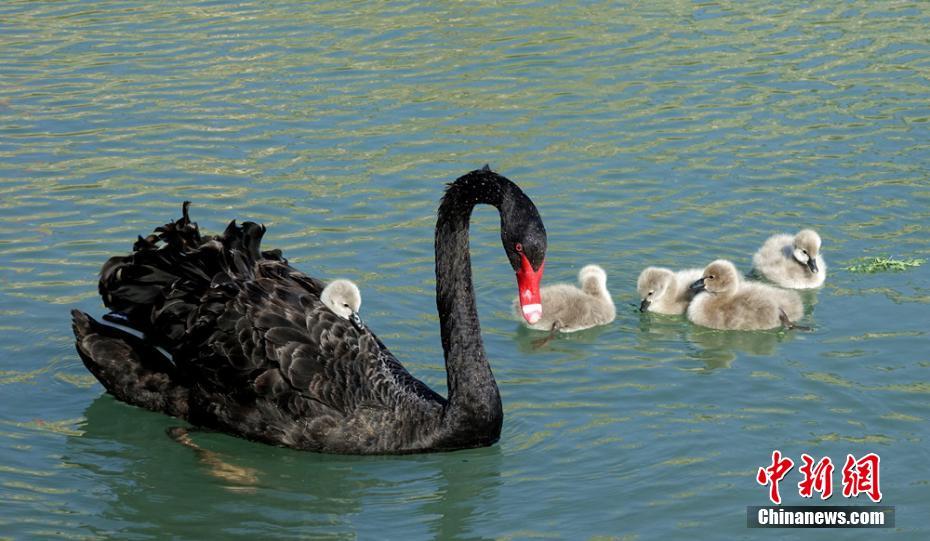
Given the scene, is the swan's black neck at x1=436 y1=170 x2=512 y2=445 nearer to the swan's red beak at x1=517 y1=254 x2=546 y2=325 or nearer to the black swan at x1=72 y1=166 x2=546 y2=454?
the black swan at x1=72 y1=166 x2=546 y2=454

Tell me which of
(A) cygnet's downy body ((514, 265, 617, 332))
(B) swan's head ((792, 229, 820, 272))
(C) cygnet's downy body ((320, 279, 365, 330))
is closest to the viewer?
(C) cygnet's downy body ((320, 279, 365, 330))

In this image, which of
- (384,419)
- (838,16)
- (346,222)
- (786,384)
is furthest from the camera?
(838,16)

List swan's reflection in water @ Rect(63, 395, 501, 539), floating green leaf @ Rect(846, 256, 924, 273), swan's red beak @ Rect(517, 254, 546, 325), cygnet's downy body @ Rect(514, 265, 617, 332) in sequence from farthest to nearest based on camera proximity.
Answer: floating green leaf @ Rect(846, 256, 924, 273) < cygnet's downy body @ Rect(514, 265, 617, 332) < swan's red beak @ Rect(517, 254, 546, 325) < swan's reflection in water @ Rect(63, 395, 501, 539)

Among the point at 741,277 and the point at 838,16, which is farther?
the point at 838,16

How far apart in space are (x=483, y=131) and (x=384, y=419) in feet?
16.0

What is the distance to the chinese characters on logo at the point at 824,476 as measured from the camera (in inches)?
247

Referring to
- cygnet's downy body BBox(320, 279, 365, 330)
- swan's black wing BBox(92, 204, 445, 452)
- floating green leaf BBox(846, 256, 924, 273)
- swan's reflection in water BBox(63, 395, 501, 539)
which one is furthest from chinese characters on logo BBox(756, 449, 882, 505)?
floating green leaf BBox(846, 256, 924, 273)

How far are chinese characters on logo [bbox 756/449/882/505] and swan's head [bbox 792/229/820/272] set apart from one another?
2.23 metres

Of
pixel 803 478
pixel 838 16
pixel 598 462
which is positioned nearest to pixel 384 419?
pixel 598 462

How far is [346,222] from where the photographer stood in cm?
973

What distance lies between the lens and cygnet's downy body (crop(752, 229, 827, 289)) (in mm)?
8617

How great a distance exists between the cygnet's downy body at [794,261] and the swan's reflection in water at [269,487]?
2683 mm

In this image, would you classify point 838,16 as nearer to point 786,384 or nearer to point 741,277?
point 741,277

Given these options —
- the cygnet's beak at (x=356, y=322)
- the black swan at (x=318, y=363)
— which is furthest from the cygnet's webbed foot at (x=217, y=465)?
the cygnet's beak at (x=356, y=322)
